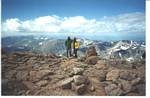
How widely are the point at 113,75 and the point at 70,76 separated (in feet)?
1.55

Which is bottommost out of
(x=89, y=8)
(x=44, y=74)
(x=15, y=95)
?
(x=15, y=95)

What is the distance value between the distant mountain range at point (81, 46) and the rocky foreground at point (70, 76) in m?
0.06

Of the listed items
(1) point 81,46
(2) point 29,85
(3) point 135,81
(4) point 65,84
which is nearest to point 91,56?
(1) point 81,46

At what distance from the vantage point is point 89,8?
123 inches

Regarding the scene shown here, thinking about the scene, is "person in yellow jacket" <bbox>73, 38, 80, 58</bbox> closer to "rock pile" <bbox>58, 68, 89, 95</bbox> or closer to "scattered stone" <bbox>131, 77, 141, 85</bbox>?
"rock pile" <bbox>58, 68, 89, 95</bbox>

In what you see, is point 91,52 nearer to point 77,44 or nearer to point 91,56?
point 91,56

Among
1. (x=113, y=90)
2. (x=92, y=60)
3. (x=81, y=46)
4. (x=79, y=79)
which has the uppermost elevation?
(x=81, y=46)

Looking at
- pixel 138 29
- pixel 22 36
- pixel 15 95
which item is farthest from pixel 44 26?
pixel 138 29

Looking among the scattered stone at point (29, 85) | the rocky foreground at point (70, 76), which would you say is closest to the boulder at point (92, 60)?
the rocky foreground at point (70, 76)

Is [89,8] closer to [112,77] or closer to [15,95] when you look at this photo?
[112,77]

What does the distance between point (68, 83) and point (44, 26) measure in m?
0.70

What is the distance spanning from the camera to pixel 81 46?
3137mm

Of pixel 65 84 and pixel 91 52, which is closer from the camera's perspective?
pixel 65 84

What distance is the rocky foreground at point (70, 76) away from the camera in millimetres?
3010
